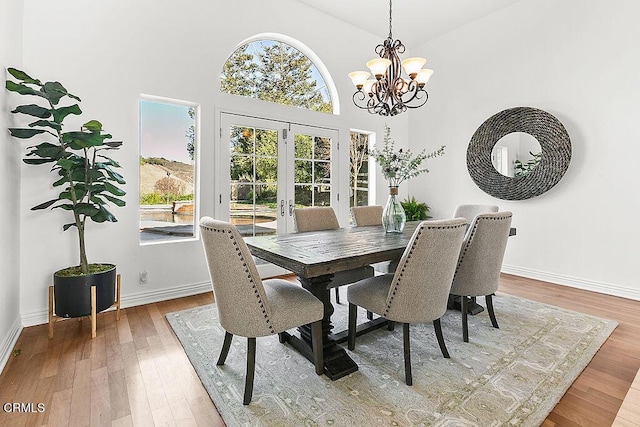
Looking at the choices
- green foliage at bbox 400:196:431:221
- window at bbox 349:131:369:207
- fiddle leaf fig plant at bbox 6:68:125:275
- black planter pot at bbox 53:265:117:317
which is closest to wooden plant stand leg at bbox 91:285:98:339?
black planter pot at bbox 53:265:117:317

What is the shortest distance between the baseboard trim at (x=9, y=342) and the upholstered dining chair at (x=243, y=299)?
1.49 metres

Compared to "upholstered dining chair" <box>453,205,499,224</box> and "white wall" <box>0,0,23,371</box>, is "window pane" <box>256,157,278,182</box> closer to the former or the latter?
"white wall" <box>0,0,23,371</box>

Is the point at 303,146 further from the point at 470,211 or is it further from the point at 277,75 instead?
the point at 470,211

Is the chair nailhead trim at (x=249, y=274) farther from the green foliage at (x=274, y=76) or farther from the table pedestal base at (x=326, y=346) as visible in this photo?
the green foliage at (x=274, y=76)

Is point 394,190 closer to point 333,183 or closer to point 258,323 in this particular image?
point 258,323

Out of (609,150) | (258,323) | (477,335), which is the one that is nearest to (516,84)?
(609,150)

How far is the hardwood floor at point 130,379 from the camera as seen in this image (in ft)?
5.22

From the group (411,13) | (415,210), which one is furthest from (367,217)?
(411,13)

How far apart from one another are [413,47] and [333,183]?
2.86m

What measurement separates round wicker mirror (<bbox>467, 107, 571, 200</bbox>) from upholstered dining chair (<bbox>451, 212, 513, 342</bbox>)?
2.04m

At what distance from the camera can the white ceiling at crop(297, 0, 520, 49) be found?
4.14 m

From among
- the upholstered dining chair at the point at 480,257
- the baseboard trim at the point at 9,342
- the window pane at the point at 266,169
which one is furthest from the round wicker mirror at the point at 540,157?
the baseboard trim at the point at 9,342

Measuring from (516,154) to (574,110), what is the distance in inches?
29.1

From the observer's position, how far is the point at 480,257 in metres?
2.36
